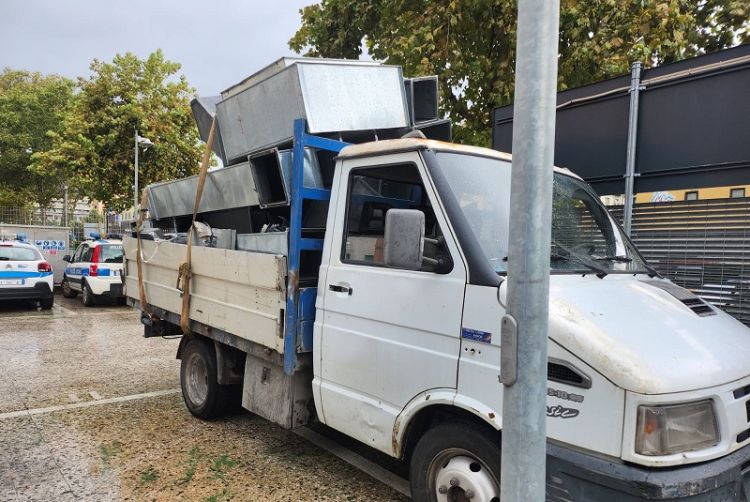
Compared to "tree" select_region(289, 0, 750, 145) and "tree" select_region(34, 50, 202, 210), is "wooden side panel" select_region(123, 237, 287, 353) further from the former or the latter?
"tree" select_region(34, 50, 202, 210)

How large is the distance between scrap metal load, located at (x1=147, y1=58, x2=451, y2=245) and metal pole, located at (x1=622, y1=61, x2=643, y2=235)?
175 centimetres

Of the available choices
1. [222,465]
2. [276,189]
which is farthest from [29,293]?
[276,189]

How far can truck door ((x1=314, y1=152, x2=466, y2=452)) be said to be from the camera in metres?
2.80

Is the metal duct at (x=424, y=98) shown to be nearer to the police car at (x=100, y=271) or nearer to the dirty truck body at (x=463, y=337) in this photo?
the dirty truck body at (x=463, y=337)

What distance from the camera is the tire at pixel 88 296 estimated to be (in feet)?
41.5

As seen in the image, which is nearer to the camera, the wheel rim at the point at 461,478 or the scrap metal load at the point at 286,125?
the wheel rim at the point at 461,478

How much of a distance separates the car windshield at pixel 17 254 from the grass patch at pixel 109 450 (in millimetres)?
8785

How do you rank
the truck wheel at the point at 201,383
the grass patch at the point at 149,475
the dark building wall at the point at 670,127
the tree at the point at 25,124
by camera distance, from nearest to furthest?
the grass patch at the point at 149,475, the dark building wall at the point at 670,127, the truck wheel at the point at 201,383, the tree at the point at 25,124

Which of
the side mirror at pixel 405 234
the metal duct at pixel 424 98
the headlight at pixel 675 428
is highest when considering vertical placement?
the metal duct at pixel 424 98

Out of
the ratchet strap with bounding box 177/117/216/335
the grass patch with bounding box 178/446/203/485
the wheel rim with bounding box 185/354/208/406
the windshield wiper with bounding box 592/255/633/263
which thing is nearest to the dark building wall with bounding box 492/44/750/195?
the windshield wiper with bounding box 592/255/633/263

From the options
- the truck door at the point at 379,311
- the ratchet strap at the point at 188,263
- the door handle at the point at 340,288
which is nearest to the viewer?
the truck door at the point at 379,311

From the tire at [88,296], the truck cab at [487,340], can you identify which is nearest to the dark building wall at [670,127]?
the truck cab at [487,340]

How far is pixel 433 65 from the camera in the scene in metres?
8.40

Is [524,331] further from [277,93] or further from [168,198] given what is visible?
[168,198]
